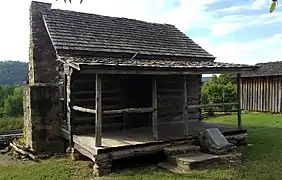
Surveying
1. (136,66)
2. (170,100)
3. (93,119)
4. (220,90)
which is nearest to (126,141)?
(136,66)

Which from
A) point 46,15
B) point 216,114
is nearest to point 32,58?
point 46,15

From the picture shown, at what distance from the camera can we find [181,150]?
10125mm

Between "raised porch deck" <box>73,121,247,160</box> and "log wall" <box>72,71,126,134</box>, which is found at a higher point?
"log wall" <box>72,71,126,134</box>

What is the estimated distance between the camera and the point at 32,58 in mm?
13258

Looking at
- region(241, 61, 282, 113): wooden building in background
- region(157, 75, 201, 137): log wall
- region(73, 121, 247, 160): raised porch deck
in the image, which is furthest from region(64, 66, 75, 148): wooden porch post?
region(241, 61, 282, 113): wooden building in background

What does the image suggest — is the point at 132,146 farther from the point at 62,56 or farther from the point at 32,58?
the point at 32,58

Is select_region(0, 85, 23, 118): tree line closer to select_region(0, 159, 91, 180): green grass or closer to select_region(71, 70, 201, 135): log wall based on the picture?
select_region(71, 70, 201, 135): log wall

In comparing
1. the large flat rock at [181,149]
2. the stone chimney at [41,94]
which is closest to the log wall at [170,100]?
the large flat rock at [181,149]

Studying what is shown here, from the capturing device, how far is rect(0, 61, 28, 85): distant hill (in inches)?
2697

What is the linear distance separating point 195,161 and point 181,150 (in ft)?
3.03

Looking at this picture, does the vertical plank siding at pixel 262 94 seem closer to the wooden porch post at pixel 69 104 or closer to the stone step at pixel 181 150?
the stone step at pixel 181 150

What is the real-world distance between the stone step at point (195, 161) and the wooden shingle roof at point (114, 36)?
18.3ft

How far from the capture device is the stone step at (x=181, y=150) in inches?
395

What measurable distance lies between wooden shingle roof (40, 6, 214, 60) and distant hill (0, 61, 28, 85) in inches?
2186
